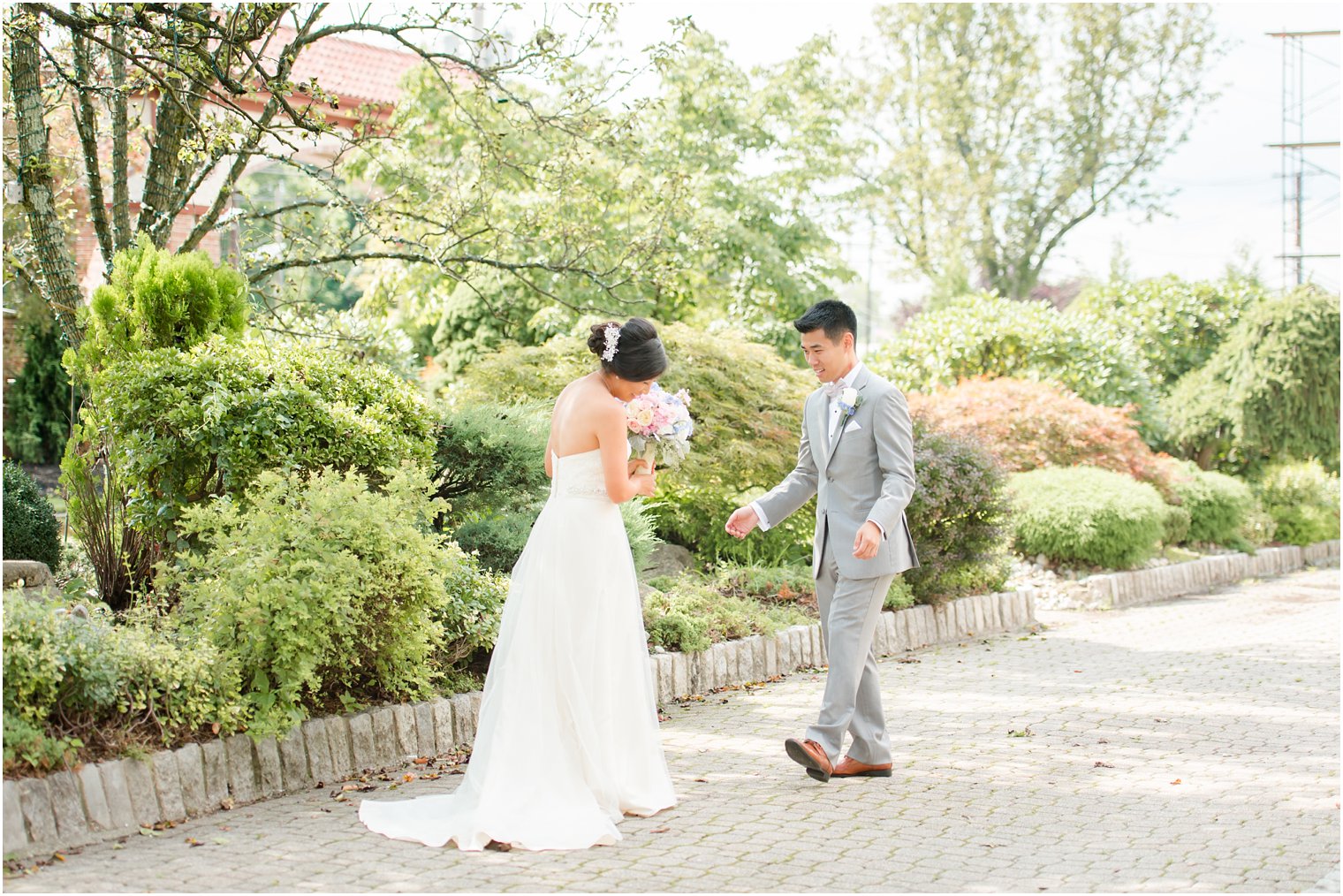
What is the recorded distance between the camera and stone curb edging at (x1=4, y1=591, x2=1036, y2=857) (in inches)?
166

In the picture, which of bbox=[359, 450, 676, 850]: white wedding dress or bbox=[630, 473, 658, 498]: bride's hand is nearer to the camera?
bbox=[359, 450, 676, 850]: white wedding dress

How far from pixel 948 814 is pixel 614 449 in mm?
2035

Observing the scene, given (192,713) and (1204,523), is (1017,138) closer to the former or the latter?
(1204,523)

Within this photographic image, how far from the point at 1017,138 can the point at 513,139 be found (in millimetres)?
16656

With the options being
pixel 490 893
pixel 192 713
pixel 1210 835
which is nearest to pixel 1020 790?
pixel 1210 835

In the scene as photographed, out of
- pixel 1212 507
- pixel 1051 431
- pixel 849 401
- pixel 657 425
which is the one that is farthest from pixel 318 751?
pixel 1212 507

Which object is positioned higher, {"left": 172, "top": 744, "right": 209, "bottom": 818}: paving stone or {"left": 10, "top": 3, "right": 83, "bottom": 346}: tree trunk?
{"left": 10, "top": 3, "right": 83, "bottom": 346}: tree trunk

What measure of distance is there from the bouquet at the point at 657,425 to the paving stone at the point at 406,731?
5.54 ft

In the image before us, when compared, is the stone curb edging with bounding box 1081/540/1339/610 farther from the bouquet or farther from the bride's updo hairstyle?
the bride's updo hairstyle

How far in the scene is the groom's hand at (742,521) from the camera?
564cm

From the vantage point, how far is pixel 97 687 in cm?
452

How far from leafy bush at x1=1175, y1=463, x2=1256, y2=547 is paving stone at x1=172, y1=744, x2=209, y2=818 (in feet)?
41.7

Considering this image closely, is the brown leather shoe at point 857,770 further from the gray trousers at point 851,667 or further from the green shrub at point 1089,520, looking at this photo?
the green shrub at point 1089,520

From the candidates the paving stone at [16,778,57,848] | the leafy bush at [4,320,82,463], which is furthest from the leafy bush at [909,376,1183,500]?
the leafy bush at [4,320,82,463]
